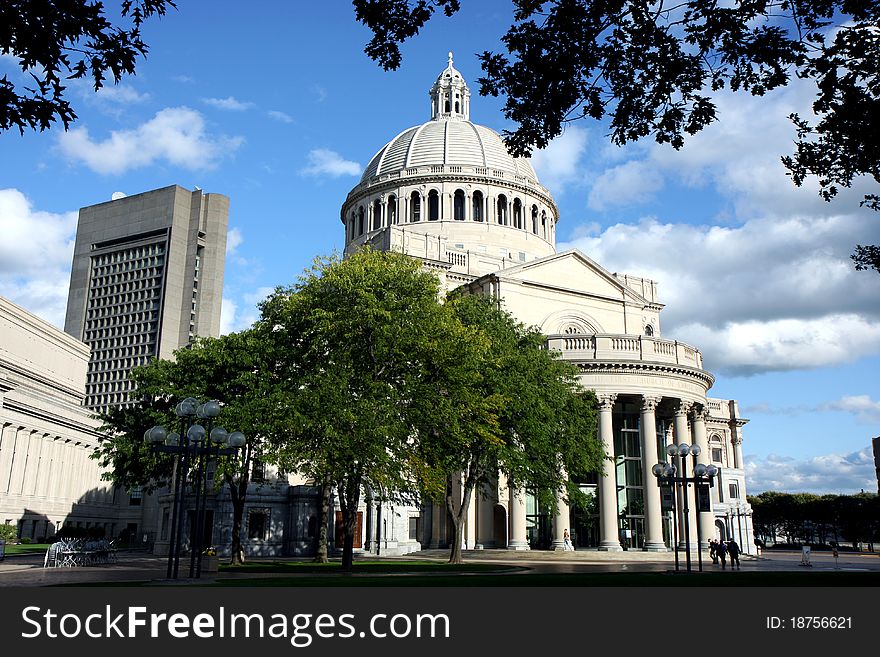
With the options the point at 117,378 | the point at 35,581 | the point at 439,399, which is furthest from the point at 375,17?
the point at 117,378

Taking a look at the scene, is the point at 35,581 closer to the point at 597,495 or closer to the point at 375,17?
the point at 375,17

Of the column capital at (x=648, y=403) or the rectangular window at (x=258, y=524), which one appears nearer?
the rectangular window at (x=258, y=524)

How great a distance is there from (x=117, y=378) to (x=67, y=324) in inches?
665

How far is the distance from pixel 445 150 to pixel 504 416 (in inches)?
2047

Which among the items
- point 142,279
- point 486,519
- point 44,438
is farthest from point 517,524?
point 142,279

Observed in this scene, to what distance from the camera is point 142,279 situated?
503ft

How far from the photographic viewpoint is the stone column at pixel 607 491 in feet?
172

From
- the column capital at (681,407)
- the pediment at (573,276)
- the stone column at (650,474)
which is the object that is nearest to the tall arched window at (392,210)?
the pediment at (573,276)

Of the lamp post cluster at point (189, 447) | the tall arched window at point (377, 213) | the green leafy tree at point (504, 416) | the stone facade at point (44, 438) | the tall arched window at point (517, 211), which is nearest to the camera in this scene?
the lamp post cluster at point (189, 447)

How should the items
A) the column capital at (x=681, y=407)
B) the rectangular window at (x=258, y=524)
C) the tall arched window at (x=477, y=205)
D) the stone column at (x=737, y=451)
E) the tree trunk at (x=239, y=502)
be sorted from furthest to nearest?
the stone column at (x=737, y=451) < the tall arched window at (x=477, y=205) < the column capital at (x=681, y=407) < the rectangular window at (x=258, y=524) < the tree trunk at (x=239, y=502)

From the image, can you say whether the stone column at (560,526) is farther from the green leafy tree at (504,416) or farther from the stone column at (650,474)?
the green leafy tree at (504,416)

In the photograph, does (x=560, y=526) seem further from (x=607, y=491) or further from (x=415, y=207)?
(x=415, y=207)

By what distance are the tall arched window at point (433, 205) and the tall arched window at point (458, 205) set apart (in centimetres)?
162

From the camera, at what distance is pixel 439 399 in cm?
3491
